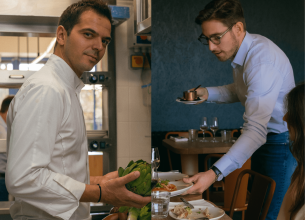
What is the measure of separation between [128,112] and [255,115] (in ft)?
2.90

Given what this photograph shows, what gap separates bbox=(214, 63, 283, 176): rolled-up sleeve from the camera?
53.9 inches

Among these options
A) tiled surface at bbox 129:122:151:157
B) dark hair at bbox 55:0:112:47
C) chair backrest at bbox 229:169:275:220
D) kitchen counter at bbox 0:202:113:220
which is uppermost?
dark hair at bbox 55:0:112:47

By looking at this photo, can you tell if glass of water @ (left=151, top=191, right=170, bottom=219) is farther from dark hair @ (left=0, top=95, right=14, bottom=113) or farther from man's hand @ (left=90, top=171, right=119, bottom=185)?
dark hair @ (left=0, top=95, right=14, bottom=113)

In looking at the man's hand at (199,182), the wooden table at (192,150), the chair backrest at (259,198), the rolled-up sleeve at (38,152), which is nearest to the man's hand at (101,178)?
the rolled-up sleeve at (38,152)

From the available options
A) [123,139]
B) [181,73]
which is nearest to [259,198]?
[123,139]

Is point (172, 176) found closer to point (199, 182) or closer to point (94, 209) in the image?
point (199, 182)

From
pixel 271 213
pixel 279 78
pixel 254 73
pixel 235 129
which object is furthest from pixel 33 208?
pixel 235 129

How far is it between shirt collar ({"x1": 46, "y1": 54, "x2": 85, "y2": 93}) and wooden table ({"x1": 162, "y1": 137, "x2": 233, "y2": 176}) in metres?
2.06

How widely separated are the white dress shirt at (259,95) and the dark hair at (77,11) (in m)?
0.94

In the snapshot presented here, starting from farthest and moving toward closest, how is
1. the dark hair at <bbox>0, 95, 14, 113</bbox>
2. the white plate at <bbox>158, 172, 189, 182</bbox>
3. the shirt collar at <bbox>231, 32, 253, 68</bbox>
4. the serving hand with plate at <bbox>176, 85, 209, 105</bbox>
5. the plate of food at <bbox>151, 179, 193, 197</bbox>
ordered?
the serving hand with plate at <bbox>176, 85, 209, 105</bbox>
the shirt collar at <bbox>231, 32, 253, 68</bbox>
the white plate at <bbox>158, 172, 189, 182</bbox>
the plate of food at <bbox>151, 179, 193, 197</bbox>
the dark hair at <bbox>0, 95, 14, 113</bbox>

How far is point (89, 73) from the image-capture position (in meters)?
0.65

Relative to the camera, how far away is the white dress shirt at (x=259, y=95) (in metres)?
1.38

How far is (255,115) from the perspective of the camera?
142cm

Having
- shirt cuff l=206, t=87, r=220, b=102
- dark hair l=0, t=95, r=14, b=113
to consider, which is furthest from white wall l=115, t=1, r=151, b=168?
shirt cuff l=206, t=87, r=220, b=102
